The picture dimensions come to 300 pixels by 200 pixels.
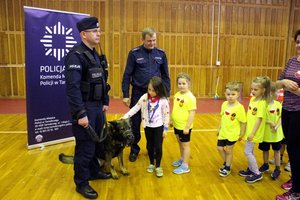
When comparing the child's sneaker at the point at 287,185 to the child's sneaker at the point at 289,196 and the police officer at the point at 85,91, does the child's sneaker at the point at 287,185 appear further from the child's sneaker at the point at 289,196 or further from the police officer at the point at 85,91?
the police officer at the point at 85,91

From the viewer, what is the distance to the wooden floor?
297 cm

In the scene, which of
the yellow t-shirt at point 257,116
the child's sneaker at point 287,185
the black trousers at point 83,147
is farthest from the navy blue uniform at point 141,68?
the child's sneaker at point 287,185

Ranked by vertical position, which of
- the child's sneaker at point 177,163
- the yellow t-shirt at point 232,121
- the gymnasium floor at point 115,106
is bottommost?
the child's sneaker at point 177,163

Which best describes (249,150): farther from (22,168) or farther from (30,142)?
(30,142)

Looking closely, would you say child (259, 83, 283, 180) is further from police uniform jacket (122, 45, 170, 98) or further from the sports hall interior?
the sports hall interior

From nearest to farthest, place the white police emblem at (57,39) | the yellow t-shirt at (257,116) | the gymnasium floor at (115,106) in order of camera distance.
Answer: the yellow t-shirt at (257,116) → the white police emblem at (57,39) → the gymnasium floor at (115,106)

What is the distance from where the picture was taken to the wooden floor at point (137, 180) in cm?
297

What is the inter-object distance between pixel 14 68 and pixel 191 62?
517 centimetres

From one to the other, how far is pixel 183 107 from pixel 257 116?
0.82 metres

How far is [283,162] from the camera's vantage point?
152 inches

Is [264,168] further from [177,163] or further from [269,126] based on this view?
[177,163]

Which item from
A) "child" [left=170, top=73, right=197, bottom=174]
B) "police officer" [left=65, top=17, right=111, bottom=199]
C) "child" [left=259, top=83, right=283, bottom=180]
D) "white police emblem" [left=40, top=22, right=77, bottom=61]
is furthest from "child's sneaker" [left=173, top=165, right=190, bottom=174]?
"white police emblem" [left=40, top=22, right=77, bottom=61]

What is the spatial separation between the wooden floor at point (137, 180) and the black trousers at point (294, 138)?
368 millimetres

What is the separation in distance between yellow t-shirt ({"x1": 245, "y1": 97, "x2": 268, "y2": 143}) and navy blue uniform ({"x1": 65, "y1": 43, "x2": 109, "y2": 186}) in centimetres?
162
